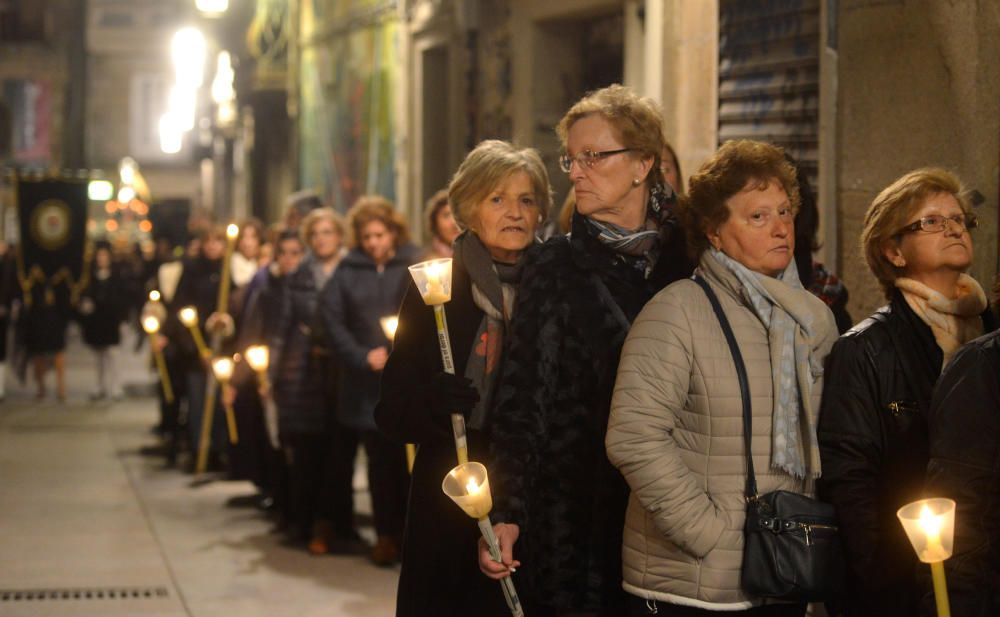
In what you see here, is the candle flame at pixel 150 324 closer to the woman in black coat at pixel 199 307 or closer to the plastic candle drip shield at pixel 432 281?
the woman in black coat at pixel 199 307

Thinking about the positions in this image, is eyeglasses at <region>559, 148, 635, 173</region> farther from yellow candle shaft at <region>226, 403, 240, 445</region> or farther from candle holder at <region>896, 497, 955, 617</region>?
yellow candle shaft at <region>226, 403, 240, 445</region>

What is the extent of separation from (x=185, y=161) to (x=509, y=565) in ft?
204

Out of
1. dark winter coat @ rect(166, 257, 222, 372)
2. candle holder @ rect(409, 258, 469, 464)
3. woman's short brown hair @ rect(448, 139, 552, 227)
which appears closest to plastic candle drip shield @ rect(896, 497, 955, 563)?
candle holder @ rect(409, 258, 469, 464)

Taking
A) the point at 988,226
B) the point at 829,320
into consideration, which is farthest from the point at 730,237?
the point at 988,226

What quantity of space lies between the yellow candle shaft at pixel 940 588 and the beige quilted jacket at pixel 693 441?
0.60 m

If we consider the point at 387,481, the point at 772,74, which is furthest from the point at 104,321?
the point at 772,74

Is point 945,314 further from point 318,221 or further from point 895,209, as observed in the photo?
point 318,221

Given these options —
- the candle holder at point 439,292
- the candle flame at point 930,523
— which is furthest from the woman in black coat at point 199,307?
the candle flame at point 930,523

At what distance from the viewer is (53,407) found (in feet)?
65.6

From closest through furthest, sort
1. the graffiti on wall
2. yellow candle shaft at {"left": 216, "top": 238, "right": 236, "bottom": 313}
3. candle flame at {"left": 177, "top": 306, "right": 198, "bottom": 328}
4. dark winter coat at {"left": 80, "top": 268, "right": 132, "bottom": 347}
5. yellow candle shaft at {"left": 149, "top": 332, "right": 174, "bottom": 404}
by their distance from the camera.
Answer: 1. yellow candle shaft at {"left": 216, "top": 238, "right": 236, "bottom": 313}
2. candle flame at {"left": 177, "top": 306, "right": 198, "bottom": 328}
3. yellow candle shaft at {"left": 149, "top": 332, "right": 174, "bottom": 404}
4. the graffiti on wall
5. dark winter coat at {"left": 80, "top": 268, "right": 132, "bottom": 347}

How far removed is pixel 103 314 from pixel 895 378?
57.1ft

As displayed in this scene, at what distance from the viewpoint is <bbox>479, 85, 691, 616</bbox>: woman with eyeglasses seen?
4516mm

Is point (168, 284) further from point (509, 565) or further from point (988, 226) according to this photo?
point (509, 565)

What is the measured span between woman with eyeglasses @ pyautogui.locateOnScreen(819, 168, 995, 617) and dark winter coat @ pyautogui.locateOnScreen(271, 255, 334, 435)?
6190mm
